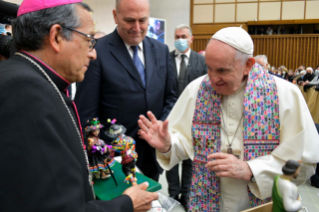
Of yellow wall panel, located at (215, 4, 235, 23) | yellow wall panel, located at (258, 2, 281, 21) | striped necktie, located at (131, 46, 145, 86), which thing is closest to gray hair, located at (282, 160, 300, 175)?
striped necktie, located at (131, 46, 145, 86)

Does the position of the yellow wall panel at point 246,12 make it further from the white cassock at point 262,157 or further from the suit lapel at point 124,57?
the white cassock at point 262,157

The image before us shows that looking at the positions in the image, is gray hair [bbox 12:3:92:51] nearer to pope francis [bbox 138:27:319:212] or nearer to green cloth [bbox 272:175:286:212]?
pope francis [bbox 138:27:319:212]

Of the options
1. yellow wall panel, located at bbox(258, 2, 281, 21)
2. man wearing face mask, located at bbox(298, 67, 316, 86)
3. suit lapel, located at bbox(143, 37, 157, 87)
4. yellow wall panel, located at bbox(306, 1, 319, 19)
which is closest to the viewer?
suit lapel, located at bbox(143, 37, 157, 87)

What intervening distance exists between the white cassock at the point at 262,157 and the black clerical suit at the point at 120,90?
336 millimetres

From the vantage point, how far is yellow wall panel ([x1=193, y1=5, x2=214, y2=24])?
13.2 metres

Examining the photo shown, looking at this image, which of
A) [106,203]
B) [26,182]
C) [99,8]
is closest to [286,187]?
Answer: [106,203]

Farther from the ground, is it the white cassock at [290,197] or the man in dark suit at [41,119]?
the man in dark suit at [41,119]

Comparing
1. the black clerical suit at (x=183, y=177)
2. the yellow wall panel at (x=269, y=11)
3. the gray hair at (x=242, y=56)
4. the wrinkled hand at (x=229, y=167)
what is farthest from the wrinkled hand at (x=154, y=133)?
the yellow wall panel at (x=269, y=11)

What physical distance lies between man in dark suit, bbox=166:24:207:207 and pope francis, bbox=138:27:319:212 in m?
1.79

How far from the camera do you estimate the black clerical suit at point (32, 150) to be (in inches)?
32.0

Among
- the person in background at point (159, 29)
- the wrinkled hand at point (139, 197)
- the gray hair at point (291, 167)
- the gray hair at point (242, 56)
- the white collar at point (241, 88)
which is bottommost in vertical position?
the wrinkled hand at point (139, 197)

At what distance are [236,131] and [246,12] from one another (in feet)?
41.8

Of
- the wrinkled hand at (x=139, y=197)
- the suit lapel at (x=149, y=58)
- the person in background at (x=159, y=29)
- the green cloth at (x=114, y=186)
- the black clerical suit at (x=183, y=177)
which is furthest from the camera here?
the person in background at (x=159, y=29)

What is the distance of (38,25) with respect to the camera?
102cm
